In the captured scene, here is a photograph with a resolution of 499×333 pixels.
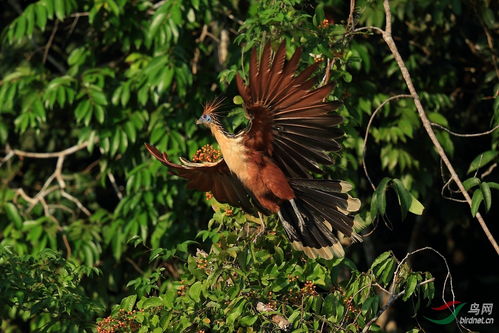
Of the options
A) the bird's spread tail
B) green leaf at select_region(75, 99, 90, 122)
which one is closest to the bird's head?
the bird's spread tail

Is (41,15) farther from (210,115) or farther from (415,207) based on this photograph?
(415,207)

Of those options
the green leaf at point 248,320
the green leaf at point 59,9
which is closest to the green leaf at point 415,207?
the green leaf at point 248,320

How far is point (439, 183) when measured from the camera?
223 inches

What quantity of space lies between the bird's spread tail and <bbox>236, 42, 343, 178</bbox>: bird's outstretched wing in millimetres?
142

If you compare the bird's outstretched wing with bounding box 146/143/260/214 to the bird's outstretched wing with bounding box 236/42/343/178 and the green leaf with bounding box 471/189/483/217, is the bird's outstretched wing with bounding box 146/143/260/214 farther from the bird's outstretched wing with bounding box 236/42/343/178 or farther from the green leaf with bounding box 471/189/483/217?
the green leaf with bounding box 471/189/483/217

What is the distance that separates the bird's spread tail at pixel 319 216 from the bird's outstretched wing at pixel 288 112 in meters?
0.14

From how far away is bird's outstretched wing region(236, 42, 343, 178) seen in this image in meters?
2.88

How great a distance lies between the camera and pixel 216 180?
3.46 metres

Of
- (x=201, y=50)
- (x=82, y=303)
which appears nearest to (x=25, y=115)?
(x=201, y=50)

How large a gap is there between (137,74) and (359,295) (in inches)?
102

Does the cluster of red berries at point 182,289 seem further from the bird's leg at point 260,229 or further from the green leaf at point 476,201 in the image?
the green leaf at point 476,201

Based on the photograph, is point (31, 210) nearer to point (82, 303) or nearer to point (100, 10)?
point (100, 10)

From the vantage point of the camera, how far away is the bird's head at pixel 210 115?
3.31 metres

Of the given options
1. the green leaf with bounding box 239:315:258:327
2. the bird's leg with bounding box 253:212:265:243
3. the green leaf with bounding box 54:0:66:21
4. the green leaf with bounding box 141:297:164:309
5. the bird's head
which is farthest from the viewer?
the green leaf with bounding box 54:0:66:21
